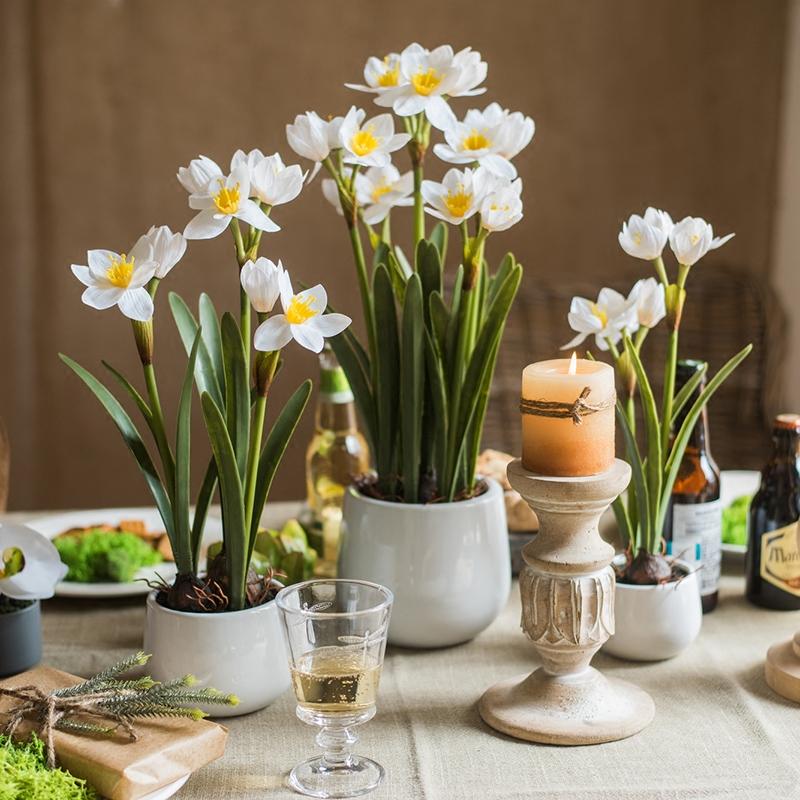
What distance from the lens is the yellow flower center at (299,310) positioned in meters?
0.86

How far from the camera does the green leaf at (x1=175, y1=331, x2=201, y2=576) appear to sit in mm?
940

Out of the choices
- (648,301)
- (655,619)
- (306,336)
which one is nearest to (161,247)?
(306,336)

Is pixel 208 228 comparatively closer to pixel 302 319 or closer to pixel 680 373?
pixel 302 319

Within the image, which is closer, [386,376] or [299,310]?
[299,310]

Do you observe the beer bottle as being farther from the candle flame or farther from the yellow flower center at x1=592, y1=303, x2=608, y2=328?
A: the candle flame

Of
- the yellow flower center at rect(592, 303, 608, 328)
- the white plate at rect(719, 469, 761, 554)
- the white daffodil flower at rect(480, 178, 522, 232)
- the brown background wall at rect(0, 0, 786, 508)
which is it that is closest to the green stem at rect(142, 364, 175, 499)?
the white daffodil flower at rect(480, 178, 522, 232)

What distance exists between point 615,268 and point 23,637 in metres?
1.97

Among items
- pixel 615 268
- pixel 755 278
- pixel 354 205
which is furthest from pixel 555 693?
pixel 615 268

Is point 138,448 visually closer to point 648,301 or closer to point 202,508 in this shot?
point 202,508

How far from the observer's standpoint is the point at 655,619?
1062 millimetres

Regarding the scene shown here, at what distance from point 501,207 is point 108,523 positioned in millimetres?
724

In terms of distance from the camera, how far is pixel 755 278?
233cm

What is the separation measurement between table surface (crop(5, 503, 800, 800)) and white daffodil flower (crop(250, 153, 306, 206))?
0.44 metres

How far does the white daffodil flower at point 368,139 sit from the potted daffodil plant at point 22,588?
1.46 feet
